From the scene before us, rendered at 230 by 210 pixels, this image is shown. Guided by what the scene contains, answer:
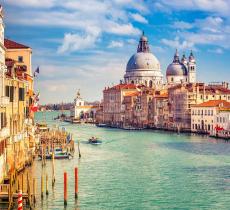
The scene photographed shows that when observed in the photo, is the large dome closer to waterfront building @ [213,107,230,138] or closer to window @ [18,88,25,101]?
waterfront building @ [213,107,230,138]

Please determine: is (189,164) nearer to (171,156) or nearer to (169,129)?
(171,156)

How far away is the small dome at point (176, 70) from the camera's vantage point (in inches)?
2822

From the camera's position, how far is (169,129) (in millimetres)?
47625

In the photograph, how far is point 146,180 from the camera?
1653cm

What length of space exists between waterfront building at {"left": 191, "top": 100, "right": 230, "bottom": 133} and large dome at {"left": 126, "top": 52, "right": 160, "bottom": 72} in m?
30.7

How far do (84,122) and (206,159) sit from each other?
165 ft

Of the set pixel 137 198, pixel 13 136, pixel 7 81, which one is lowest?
pixel 137 198

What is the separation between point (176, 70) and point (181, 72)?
65 centimetres

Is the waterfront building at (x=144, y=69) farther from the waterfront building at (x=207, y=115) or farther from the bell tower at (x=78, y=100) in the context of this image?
the waterfront building at (x=207, y=115)

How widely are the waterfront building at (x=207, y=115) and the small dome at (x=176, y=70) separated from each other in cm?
2780

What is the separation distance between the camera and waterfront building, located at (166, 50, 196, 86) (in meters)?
71.6

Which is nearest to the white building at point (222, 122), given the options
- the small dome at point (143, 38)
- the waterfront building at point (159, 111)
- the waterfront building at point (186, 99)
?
the waterfront building at point (186, 99)

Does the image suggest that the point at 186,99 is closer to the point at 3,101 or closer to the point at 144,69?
the point at 144,69

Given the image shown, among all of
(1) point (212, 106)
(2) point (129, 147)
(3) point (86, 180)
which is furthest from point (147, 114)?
(3) point (86, 180)
